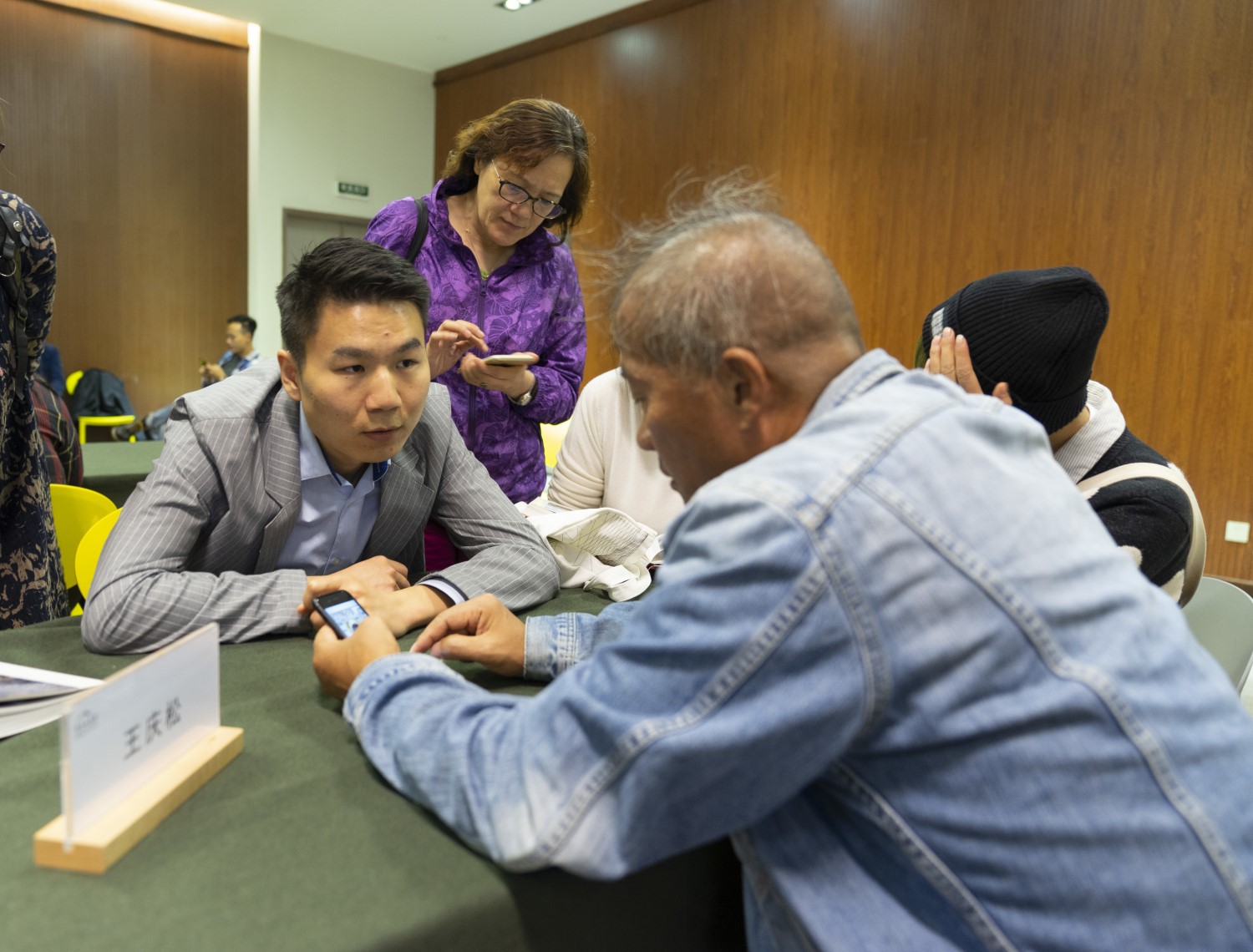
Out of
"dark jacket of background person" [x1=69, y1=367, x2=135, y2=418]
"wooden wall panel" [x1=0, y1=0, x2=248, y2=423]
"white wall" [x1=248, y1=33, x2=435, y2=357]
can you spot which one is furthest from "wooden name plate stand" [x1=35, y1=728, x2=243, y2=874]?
"white wall" [x1=248, y1=33, x2=435, y2=357]

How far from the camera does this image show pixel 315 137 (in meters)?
8.86

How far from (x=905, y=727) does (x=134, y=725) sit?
66cm

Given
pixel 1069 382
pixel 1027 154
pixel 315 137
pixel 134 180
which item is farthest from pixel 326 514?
pixel 315 137

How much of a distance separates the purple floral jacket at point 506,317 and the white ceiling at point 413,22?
574 centimetres

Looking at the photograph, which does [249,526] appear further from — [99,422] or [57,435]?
[99,422]

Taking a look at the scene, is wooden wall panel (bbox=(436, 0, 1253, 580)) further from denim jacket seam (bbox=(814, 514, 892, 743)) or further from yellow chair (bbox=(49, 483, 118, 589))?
denim jacket seam (bbox=(814, 514, 892, 743))

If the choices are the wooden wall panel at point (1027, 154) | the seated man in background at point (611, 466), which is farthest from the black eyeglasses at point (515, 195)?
A: the wooden wall panel at point (1027, 154)

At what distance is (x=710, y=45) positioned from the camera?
6812 mm

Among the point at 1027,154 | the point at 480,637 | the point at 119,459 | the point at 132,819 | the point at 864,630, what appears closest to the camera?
the point at 864,630

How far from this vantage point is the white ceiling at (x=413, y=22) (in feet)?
24.3

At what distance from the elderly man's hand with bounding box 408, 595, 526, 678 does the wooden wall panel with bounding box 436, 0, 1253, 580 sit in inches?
157

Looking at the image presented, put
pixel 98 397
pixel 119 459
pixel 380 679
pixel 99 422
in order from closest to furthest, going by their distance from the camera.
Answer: pixel 380 679
pixel 119 459
pixel 99 422
pixel 98 397

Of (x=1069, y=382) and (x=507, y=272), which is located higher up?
(x=507, y=272)

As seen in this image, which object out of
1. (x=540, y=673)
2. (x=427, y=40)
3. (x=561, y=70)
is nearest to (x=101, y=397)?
(x=427, y=40)
